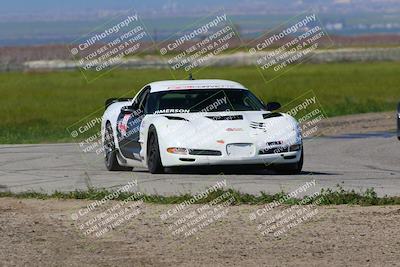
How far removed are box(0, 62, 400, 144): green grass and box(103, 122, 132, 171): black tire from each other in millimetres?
8701

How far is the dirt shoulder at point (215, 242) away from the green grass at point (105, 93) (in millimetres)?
16647

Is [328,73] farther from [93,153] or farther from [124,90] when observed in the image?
[93,153]

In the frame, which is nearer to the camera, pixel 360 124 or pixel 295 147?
pixel 295 147

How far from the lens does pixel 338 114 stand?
124 ft

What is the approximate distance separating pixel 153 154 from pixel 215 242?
23.2 ft

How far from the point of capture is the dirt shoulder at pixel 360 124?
30.0 m

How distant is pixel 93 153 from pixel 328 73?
56390 millimetres

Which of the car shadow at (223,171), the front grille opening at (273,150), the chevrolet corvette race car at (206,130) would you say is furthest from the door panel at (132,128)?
the front grille opening at (273,150)

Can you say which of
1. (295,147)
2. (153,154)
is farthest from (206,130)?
(295,147)

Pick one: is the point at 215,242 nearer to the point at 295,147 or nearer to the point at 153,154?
the point at 295,147

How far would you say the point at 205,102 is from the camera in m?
19.1

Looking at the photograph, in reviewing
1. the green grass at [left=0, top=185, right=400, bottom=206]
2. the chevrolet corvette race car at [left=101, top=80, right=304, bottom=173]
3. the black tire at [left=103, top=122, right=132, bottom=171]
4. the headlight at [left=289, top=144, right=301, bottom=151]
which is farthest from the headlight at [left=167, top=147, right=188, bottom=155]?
the green grass at [left=0, top=185, right=400, bottom=206]

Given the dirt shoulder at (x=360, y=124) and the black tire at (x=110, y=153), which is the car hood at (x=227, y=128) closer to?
the black tire at (x=110, y=153)

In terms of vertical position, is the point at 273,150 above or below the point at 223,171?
above
